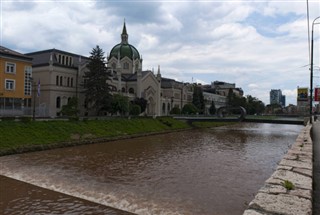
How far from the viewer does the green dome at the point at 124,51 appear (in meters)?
92.4

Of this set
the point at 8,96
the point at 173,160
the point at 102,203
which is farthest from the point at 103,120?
the point at 102,203

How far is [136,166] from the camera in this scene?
1906cm

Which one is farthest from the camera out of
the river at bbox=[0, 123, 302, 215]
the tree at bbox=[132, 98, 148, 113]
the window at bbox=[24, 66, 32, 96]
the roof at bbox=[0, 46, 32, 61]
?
the tree at bbox=[132, 98, 148, 113]

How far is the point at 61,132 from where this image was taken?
107 ft

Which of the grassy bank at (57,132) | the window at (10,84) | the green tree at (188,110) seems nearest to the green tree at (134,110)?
the grassy bank at (57,132)

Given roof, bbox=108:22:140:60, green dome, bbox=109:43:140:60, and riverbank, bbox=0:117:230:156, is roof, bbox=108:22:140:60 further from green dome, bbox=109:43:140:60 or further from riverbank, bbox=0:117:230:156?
riverbank, bbox=0:117:230:156

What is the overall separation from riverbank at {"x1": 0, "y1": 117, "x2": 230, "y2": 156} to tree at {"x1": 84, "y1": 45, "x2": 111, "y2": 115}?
1189 cm

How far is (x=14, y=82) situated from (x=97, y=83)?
14.9 meters

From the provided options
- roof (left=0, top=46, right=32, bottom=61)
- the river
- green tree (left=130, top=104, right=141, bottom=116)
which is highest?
roof (left=0, top=46, right=32, bottom=61)

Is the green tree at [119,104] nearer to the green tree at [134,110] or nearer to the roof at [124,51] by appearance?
the green tree at [134,110]

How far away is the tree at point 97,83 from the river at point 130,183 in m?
35.6

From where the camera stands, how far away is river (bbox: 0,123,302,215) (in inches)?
415

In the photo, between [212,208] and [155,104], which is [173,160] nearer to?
[212,208]

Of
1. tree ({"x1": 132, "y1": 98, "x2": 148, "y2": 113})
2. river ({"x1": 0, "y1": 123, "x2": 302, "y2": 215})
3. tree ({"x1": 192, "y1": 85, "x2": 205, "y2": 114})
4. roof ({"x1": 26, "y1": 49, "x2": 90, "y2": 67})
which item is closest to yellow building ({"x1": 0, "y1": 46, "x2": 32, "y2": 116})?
roof ({"x1": 26, "y1": 49, "x2": 90, "y2": 67})
